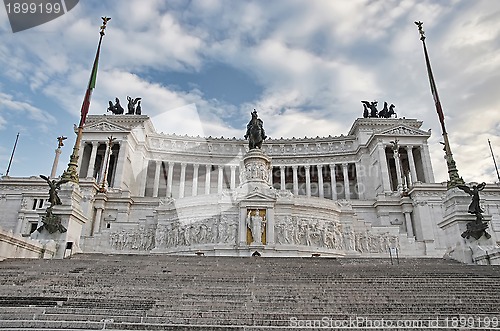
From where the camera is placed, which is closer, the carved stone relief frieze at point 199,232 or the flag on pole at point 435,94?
the flag on pole at point 435,94

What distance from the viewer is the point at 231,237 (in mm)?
24156

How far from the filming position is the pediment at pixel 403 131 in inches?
2051

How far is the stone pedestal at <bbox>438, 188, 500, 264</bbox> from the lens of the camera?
50.1 ft

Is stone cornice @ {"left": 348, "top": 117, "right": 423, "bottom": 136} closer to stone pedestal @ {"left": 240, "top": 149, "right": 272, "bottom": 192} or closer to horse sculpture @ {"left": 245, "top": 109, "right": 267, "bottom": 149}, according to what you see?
horse sculpture @ {"left": 245, "top": 109, "right": 267, "bottom": 149}

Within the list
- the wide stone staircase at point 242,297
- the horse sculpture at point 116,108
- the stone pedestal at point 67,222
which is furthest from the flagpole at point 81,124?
the horse sculpture at point 116,108

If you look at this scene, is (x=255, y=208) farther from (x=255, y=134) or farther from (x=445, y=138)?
(x=445, y=138)

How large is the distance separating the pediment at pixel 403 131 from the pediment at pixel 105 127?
127 feet

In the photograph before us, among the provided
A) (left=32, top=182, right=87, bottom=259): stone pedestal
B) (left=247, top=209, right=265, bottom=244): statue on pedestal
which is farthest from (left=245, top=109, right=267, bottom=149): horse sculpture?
(left=32, top=182, right=87, bottom=259): stone pedestal

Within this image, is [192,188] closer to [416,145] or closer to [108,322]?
[416,145]

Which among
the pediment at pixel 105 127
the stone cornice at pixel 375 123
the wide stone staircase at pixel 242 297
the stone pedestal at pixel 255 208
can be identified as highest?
the stone cornice at pixel 375 123

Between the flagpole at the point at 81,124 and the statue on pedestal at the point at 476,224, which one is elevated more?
the flagpole at the point at 81,124

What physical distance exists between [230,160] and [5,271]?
49.6 m

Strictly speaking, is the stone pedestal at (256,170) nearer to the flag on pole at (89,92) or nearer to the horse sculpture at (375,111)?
the flag on pole at (89,92)

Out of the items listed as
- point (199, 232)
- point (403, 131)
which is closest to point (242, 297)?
point (199, 232)
